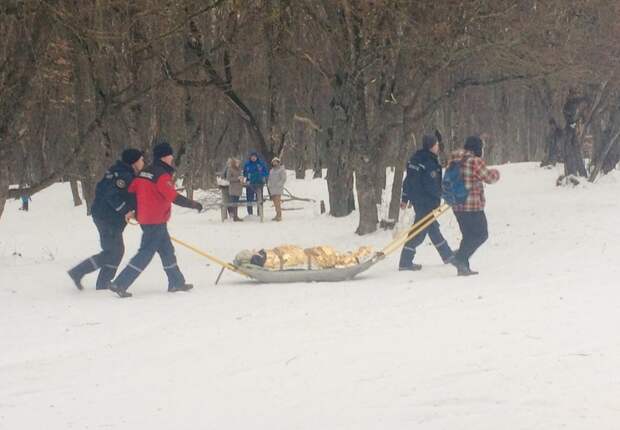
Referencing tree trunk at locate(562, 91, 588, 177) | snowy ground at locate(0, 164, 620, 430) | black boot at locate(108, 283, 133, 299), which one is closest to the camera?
snowy ground at locate(0, 164, 620, 430)

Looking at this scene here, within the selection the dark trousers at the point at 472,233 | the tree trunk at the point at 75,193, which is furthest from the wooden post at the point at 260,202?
the tree trunk at the point at 75,193

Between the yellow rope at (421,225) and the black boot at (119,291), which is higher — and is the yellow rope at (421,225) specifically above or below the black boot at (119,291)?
above

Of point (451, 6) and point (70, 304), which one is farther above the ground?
point (451, 6)

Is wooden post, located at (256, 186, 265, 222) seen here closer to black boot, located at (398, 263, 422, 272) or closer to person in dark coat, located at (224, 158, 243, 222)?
person in dark coat, located at (224, 158, 243, 222)

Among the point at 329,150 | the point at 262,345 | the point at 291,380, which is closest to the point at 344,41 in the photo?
the point at 329,150

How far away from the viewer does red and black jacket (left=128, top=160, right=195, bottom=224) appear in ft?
36.0

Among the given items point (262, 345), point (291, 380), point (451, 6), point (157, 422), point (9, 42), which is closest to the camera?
point (157, 422)

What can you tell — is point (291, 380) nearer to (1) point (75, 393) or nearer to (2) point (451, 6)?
(1) point (75, 393)

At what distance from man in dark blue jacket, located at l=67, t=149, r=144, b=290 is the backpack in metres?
3.80

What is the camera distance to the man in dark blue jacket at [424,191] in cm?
1227

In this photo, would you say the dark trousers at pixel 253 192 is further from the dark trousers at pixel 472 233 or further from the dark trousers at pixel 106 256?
the dark trousers at pixel 472 233

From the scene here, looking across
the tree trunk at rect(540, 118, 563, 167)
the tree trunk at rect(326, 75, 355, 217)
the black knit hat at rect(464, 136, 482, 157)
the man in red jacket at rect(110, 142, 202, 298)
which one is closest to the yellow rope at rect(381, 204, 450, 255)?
the black knit hat at rect(464, 136, 482, 157)

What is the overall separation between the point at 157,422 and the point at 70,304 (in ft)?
17.0

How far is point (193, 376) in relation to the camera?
269 inches
